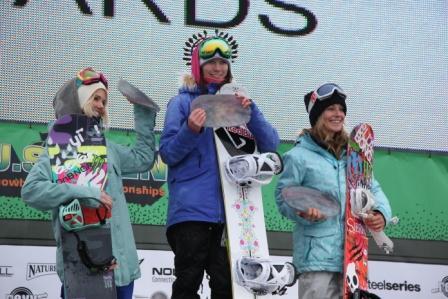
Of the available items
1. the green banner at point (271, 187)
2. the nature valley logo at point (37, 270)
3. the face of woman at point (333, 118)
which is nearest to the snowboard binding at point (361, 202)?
the face of woman at point (333, 118)

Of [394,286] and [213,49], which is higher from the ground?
[213,49]

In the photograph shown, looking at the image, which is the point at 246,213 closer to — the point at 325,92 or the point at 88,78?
the point at 325,92

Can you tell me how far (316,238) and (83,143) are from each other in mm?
1215

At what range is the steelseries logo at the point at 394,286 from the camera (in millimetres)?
6715

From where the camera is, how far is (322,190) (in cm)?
507

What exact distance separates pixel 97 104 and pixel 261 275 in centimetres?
116

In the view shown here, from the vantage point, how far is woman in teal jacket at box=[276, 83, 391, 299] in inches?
195

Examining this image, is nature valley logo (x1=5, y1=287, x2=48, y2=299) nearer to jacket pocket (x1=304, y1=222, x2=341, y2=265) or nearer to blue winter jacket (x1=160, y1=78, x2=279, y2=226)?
blue winter jacket (x1=160, y1=78, x2=279, y2=226)

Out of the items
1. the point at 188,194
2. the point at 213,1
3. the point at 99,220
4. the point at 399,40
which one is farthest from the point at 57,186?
the point at 399,40

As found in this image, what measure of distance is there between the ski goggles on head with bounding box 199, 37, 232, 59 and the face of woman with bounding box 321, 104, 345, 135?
60 centimetres

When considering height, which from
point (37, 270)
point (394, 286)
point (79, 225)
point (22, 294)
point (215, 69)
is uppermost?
point (215, 69)

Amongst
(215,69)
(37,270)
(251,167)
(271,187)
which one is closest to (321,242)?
(251,167)

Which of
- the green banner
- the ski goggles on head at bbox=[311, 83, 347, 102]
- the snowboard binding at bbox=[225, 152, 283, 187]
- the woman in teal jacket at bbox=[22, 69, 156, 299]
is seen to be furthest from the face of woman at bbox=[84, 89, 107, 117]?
the green banner

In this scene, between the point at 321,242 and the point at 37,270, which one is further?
the point at 37,270
